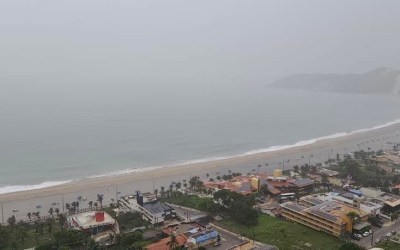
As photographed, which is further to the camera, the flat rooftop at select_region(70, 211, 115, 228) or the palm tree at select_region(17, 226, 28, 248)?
the flat rooftop at select_region(70, 211, 115, 228)

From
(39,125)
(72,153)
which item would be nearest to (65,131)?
(39,125)

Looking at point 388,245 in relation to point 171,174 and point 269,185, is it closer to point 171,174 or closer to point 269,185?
point 269,185

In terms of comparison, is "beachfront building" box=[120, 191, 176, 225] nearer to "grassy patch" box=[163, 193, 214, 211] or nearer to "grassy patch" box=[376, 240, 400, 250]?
"grassy patch" box=[163, 193, 214, 211]

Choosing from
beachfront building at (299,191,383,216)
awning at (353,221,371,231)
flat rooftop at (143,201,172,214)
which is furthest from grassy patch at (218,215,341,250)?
flat rooftop at (143,201,172,214)

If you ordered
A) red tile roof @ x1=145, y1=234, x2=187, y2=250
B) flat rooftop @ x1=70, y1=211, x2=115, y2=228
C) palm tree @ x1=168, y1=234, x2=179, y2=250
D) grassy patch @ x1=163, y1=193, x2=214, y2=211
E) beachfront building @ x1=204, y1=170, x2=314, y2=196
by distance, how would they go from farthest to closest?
beachfront building @ x1=204, y1=170, x2=314, y2=196, grassy patch @ x1=163, y1=193, x2=214, y2=211, flat rooftop @ x1=70, y1=211, x2=115, y2=228, red tile roof @ x1=145, y1=234, x2=187, y2=250, palm tree @ x1=168, y1=234, x2=179, y2=250

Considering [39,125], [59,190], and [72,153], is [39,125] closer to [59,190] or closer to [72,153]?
[72,153]

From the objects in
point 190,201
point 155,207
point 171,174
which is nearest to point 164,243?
point 155,207

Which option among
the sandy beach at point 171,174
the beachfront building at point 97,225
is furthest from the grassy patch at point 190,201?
the beachfront building at point 97,225
